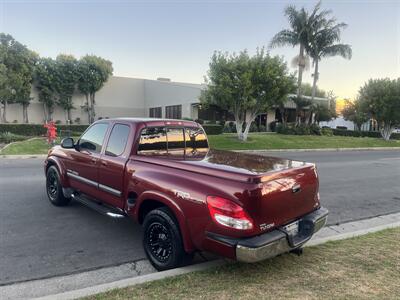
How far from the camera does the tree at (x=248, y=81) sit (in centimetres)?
2078

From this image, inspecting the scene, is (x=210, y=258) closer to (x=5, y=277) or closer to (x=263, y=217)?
(x=263, y=217)

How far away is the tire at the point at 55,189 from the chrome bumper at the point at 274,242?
13.9 ft

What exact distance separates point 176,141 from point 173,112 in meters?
32.3

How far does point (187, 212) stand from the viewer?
3.55m

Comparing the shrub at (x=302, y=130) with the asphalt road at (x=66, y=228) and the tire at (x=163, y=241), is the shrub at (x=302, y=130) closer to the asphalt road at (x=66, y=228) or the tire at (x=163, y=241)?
the asphalt road at (x=66, y=228)

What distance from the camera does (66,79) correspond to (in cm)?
3531

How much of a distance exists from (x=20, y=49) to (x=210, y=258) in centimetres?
3273

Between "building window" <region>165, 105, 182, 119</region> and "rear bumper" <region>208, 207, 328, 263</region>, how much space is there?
31.9 m

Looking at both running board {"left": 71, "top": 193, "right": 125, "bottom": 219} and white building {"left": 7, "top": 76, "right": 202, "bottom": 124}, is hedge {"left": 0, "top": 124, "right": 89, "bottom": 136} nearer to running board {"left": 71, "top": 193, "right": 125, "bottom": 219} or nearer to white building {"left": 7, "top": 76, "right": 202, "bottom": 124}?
white building {"left": 7, "top": 76, "right": 202, "bottom": 124}

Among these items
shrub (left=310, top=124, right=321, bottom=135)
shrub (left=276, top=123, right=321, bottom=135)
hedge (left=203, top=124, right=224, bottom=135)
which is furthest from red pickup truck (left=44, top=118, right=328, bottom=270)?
shrub (left=310, top=124, right=321, bottom=135)

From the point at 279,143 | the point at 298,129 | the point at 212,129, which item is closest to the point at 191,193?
the point at 279,143

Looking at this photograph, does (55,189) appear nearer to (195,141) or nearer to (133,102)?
(195,141)

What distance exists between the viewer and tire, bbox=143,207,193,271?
3711 millimetres

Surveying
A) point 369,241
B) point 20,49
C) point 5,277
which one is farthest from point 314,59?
point 5,277
